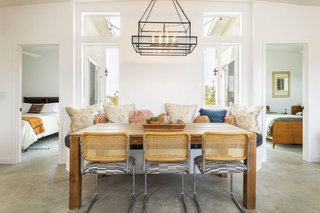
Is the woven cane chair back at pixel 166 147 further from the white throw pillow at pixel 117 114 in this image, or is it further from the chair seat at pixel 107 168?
the white throw pillow at pixel 117 114

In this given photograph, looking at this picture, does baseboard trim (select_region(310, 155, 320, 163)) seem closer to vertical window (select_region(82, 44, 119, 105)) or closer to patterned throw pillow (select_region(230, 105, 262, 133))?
patterned throw pillow (select_region(230, 105, 262, 133))

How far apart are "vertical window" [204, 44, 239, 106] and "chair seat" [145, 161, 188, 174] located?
7.71ft

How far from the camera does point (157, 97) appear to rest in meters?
3.94

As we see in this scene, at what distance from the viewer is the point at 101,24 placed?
13.8ft

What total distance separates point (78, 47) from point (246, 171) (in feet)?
11.5

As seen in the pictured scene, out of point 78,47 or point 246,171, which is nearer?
point 246,171

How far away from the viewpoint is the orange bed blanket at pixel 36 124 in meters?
4.69

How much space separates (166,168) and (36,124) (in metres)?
4.07

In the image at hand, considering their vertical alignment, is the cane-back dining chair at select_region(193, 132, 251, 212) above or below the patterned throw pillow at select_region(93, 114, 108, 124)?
below

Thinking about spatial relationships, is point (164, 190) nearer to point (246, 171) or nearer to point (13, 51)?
point (246, 171)

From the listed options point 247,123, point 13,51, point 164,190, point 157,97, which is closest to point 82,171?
point 164,190

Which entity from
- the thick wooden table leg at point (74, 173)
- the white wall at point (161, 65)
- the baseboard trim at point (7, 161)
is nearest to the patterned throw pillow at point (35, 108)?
the baseboard trim at point (7, 161)

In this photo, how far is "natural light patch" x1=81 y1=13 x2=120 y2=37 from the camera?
13.1ft

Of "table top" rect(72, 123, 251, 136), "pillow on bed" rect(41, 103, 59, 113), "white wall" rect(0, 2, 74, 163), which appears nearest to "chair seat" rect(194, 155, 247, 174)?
"table top" rect(72, 123, 251, 136)
